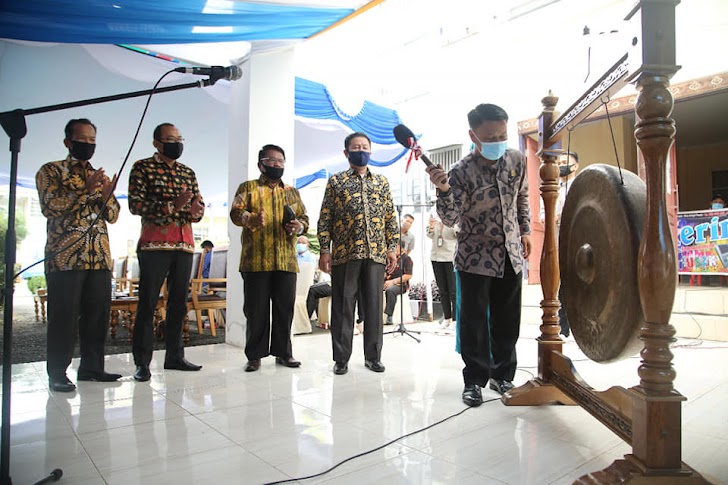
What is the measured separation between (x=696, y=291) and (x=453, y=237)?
2466 millimetres

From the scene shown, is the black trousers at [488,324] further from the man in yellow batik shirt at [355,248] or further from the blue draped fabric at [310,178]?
the blue draped fabric at [310,178]

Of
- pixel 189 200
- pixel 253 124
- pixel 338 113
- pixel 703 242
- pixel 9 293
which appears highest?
pixel 338 113

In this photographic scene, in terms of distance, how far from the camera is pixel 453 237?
16.8 feet

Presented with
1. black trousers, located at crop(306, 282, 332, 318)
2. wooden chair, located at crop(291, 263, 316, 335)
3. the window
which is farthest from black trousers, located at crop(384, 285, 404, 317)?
the window

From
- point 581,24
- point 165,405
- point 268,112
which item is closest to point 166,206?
point 165,405

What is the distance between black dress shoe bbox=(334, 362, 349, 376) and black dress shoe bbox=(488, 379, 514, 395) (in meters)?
0.93

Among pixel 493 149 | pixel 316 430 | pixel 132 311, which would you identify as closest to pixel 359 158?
pixel 493 149

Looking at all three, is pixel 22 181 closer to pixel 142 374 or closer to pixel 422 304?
pixel 422 304

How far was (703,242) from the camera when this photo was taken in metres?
4.99

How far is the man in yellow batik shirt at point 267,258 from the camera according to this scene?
9.94 feet

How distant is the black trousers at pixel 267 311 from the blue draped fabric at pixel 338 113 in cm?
282

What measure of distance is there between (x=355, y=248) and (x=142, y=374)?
148cm

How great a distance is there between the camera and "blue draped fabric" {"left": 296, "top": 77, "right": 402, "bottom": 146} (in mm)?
5285

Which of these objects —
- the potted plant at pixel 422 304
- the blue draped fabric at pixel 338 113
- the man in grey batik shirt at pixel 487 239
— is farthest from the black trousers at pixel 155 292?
the potted plant at pixel 422 304
